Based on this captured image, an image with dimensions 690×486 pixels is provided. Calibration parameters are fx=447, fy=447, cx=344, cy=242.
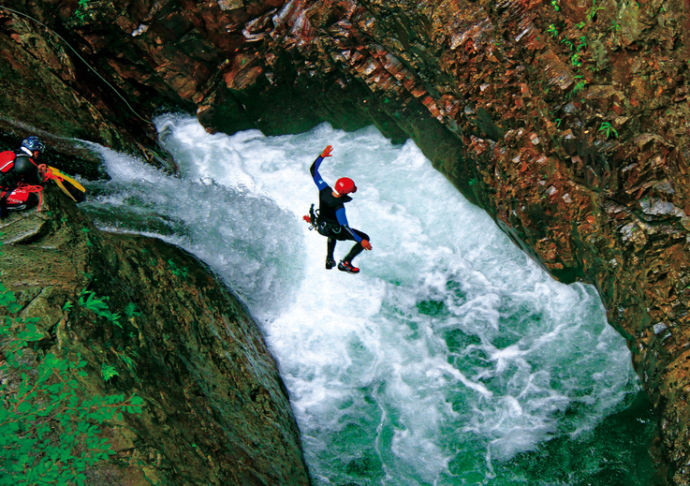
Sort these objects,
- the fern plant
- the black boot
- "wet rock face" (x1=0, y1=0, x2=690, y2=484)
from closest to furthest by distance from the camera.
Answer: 1. the fern plant
2. "wet rock face" (x1=0, y1=0, x2=690, y2=484)
3. the black boot

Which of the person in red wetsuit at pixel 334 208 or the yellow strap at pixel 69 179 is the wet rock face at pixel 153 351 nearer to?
the yellow strap at pixel 69 179

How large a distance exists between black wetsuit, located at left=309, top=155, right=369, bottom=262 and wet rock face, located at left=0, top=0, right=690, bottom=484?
98.0 inches

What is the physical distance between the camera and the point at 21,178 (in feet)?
16.3

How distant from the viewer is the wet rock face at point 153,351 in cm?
383

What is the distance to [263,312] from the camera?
738cm

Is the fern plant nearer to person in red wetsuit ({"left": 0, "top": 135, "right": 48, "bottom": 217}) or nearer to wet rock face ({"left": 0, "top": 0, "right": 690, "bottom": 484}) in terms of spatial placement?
person in red wetsuit ({"left": 0, "top": 135, "right": 48, "bottom": 217})

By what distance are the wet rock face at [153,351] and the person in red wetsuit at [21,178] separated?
5.1 inches

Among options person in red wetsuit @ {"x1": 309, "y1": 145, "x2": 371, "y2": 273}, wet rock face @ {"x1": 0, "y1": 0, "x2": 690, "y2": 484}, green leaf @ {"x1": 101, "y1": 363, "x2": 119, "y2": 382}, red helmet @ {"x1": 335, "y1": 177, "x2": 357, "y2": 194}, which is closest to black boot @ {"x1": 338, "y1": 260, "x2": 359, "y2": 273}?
person in red wetsuit @ {"x1": 309, "y1": 145, "x2": 371, "y2": 273}

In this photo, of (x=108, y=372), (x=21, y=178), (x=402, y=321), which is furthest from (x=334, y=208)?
(x=21, y=178)

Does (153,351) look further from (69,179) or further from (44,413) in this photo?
(69,179)

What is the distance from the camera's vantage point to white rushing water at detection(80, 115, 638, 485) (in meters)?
6.26

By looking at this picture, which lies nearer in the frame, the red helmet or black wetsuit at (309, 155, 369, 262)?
the red helmet

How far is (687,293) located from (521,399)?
2533mm

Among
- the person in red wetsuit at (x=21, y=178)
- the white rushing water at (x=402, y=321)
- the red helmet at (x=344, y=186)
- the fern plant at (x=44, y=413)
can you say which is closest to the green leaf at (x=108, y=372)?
the fern plant at (x=44, y=413)
